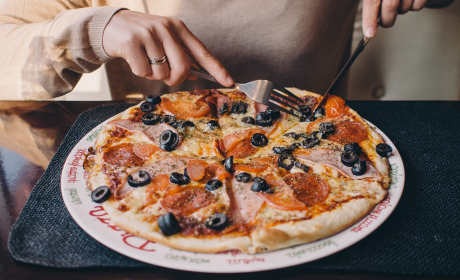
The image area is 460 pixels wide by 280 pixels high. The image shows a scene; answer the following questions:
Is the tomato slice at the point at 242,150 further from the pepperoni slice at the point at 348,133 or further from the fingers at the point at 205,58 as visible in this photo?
the pepperoni slice at the point at 348,133

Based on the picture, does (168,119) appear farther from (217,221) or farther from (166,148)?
(217,221)

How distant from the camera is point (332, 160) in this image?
1992 millimetres

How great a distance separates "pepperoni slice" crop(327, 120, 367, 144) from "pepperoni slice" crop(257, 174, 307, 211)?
2.09 ft

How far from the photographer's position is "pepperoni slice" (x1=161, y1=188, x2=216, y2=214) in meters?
1.66

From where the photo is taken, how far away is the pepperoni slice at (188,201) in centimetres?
166

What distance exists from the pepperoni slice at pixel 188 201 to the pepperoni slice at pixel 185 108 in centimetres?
81

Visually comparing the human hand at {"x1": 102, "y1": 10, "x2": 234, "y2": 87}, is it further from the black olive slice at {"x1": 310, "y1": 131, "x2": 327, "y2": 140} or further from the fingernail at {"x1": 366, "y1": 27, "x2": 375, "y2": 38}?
the fingernail at {"x1": 366, "y1": 27, "x2": 375, "y2": 38}

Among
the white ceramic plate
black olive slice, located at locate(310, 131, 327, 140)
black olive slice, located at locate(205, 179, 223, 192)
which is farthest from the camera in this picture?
black olive slice, located at locate(310, 131, 327, 140)

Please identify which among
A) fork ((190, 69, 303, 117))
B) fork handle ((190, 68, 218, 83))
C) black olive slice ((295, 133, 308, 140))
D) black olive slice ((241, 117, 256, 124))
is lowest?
black olive slice ((241, 117, 256, 124))

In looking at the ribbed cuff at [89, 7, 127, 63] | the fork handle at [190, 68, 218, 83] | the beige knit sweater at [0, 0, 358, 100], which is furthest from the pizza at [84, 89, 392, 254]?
the beige knit sweater at [0, 0, 358, 100]

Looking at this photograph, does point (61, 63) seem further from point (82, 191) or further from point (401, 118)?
point (401, 118)

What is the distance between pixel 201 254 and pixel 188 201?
1.02 ft

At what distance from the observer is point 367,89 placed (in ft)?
15.9

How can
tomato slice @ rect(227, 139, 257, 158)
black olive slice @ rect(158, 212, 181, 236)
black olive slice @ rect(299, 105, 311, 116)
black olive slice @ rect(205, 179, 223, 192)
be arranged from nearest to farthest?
1. black olive slice @ rect(158, 212, 181, 236)
2. black olive slice @ rect(205, 179, 223, 192)
3. tomato slice @ rect(227, 139, 257, 158)
4. black olive slice @ rect(299, 105, 311, 116)
